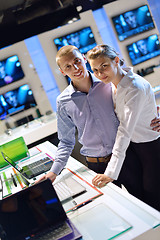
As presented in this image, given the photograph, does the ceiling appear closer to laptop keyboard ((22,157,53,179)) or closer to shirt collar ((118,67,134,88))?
laptop keyboard ((22,157,53,179))

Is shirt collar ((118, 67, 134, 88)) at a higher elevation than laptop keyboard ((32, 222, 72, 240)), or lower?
higher

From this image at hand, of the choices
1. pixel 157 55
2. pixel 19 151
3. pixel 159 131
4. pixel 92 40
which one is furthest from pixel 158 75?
pixel 159 131

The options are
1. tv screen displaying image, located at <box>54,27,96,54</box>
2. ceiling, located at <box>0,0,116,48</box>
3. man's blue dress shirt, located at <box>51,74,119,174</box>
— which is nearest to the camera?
man's blue dress shirt, located at <box>51,74,119,174</box>

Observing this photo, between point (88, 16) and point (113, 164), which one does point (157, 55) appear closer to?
point (88, 16)

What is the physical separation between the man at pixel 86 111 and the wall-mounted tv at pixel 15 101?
3053 millimetres

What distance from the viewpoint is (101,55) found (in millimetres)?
1724

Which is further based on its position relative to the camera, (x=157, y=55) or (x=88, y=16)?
(x=157, y=55)

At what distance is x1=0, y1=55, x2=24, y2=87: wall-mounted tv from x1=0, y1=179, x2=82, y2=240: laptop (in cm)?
388

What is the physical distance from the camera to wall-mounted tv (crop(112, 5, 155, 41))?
17.5ft

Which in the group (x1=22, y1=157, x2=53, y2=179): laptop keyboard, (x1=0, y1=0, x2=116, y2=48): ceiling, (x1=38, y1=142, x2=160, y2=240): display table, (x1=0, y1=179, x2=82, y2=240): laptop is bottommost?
(x1=38, y1=142, x2=160, y2=240): display table

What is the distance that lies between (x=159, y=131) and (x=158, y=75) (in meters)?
3.80

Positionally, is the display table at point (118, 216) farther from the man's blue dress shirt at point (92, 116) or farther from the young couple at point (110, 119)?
the man's blue dress shirt at point (92, 116)

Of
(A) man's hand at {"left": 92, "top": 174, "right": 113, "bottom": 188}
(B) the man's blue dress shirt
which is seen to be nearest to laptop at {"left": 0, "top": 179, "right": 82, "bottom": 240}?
(A) man's hand at {"left": 92, "top": 174, "right": 113, "bottom": 188}

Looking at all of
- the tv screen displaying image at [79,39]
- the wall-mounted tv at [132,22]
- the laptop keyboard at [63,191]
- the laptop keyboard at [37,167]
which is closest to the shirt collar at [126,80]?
the laptop keyboard at [63,191]
